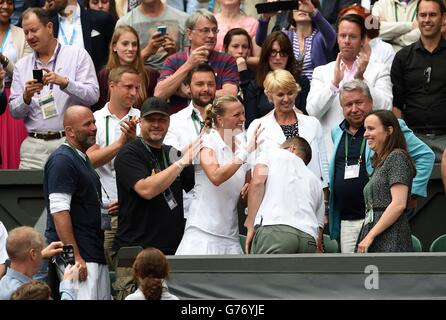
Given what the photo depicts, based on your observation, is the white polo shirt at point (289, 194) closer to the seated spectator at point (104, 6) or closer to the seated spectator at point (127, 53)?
the seated spectator at point (127, 53)

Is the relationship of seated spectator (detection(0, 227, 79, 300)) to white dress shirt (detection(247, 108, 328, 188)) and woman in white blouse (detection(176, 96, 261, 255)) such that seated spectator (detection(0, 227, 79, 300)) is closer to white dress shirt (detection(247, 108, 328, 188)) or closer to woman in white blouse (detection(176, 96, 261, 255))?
woman in white blouse (detection(176, 96, 261, 255))

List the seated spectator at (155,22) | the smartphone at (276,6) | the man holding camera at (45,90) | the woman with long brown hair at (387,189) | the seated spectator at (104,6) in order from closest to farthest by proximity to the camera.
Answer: the woman with long brown hair at (387,189)
the man holding camera at (45,90)
the smartphone at (276,6)
the seated spectator at (155,22)
the seated spectator at (104,6)

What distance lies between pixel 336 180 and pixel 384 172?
91cm

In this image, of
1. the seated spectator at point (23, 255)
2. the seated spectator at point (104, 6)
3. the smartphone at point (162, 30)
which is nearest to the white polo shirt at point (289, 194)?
the seated spectator at point (23, 255)

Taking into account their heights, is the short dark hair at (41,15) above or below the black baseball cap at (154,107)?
above

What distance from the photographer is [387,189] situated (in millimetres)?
10500

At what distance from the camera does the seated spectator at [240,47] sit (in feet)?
44.0

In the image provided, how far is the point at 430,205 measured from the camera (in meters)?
12.2

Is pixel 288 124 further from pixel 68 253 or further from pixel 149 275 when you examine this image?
pixel 149 275

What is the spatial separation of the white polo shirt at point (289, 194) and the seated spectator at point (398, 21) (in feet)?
11.7

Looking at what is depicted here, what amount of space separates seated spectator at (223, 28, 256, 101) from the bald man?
9.38 ft

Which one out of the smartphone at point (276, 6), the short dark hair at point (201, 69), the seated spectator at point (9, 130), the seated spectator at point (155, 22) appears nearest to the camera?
the short dark hair at point (201, 69)

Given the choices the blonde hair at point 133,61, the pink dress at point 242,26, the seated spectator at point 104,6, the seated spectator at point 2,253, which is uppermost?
the seated spectator at point 104,6

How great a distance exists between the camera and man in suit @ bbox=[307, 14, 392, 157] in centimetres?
1229
